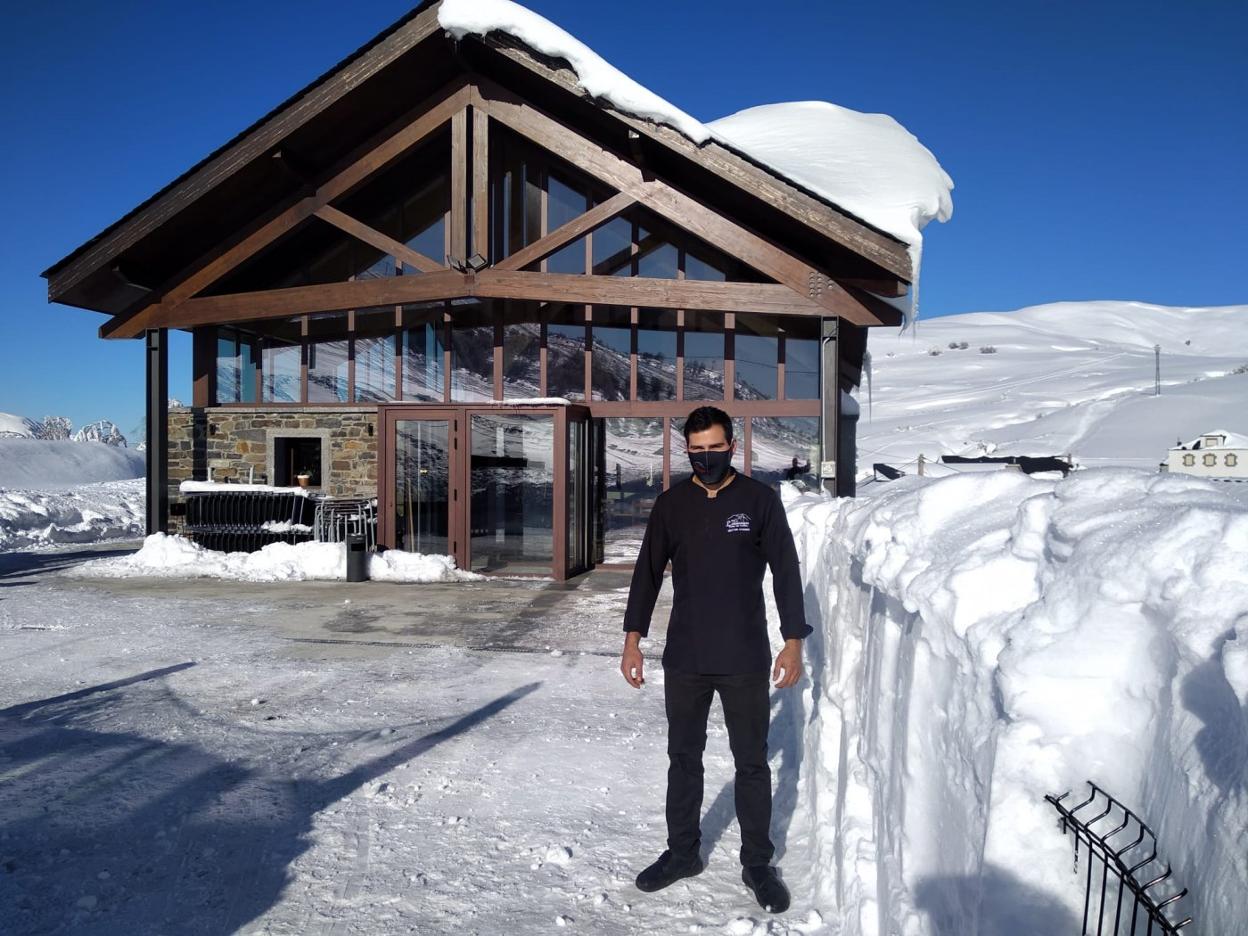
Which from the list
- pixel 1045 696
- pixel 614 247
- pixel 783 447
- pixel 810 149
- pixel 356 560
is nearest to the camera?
pixel 1045 696

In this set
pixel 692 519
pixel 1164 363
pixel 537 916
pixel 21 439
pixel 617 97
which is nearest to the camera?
pixel 537 916

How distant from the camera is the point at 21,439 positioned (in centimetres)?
3027

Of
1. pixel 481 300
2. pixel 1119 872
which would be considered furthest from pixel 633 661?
pixel 481 300

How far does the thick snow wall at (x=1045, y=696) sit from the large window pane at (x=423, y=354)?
10059mm

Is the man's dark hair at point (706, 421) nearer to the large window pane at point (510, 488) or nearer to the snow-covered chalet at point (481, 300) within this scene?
the snow-covered chalet at point (481, 300)

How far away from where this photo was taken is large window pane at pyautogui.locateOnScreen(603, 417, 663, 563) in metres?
11.7

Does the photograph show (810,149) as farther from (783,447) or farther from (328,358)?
(328,358)

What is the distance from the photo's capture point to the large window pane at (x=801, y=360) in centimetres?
1128

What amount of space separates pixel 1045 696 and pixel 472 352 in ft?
36.1

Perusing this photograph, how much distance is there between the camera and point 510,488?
11672 mm

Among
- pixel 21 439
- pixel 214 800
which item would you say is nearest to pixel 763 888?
pixel 214 800

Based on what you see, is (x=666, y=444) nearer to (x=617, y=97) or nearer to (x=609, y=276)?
(x=609, y=276)

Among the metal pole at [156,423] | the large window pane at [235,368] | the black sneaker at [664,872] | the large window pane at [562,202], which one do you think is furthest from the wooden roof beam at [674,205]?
the black sneaker at [664,872]

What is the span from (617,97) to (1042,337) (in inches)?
4414
